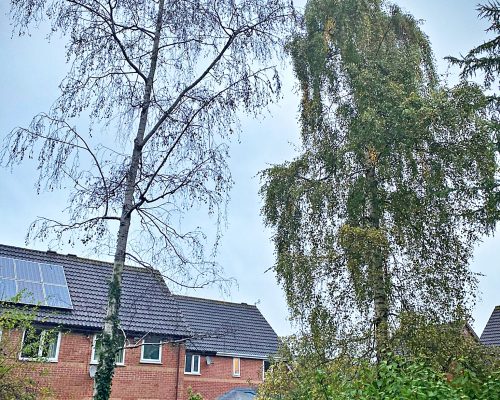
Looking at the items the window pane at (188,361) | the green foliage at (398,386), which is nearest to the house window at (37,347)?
the green foliage at (398,386)

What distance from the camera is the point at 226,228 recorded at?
6.96 metres

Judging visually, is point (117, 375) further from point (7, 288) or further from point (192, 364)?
point (192, 364)

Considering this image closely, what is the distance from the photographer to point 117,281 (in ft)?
21.5

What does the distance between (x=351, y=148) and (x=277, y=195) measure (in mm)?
2413

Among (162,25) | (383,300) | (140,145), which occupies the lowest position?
(383,300)

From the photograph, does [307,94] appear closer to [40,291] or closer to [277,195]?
[277,195]

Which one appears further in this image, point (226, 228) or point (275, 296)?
point (275, 296)

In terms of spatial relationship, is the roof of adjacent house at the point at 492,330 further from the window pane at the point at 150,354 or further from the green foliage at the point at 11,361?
the green foliage at the point at 11,361

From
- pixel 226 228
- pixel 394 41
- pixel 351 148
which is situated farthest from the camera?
pixel 394 41

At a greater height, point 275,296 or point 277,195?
point 277,195

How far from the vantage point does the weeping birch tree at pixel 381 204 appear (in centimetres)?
1161

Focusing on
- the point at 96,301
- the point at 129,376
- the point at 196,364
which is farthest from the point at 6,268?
the point at 196,364

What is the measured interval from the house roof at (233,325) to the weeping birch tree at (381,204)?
12.0 metres

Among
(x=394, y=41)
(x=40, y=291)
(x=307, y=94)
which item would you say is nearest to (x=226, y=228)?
(x=307, y=94)
